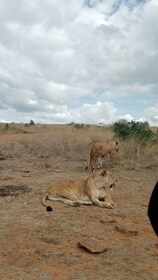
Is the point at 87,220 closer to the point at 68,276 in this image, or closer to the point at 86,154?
the point at 68,276

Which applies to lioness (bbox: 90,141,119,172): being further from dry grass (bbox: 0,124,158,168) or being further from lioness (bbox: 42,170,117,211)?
lioness (bbox: 42,170,117,211)

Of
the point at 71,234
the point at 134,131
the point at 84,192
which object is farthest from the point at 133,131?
the point at 71,234

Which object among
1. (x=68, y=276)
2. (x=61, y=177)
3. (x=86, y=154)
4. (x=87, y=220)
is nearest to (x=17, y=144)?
(x=86, y=154)

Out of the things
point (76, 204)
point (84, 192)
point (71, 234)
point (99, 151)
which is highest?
point (99, 151)

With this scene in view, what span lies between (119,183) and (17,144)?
12074 millimetres

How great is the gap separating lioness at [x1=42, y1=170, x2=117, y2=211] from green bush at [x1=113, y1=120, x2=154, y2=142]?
11029 mm

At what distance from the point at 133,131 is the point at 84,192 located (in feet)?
42.8

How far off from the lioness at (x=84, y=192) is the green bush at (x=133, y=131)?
11.0 m

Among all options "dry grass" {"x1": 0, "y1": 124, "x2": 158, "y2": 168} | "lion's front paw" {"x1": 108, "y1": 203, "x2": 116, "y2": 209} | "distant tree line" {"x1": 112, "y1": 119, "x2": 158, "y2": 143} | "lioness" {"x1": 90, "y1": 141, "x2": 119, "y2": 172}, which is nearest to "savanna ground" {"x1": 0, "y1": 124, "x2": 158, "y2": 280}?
"lion's front paw" {"x1": 108, "y1": 203, "x2": 116, "y2": 209}

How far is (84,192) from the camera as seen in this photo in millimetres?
9453

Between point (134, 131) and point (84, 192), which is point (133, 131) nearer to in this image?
point (134, 131)

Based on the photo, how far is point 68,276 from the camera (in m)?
5.36

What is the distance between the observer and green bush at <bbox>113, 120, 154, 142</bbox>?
69.5 feet

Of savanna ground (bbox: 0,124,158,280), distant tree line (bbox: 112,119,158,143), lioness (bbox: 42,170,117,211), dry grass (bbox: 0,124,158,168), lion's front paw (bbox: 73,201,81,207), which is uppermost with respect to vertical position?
distant tree line (bbox: 112,119,158,143)
